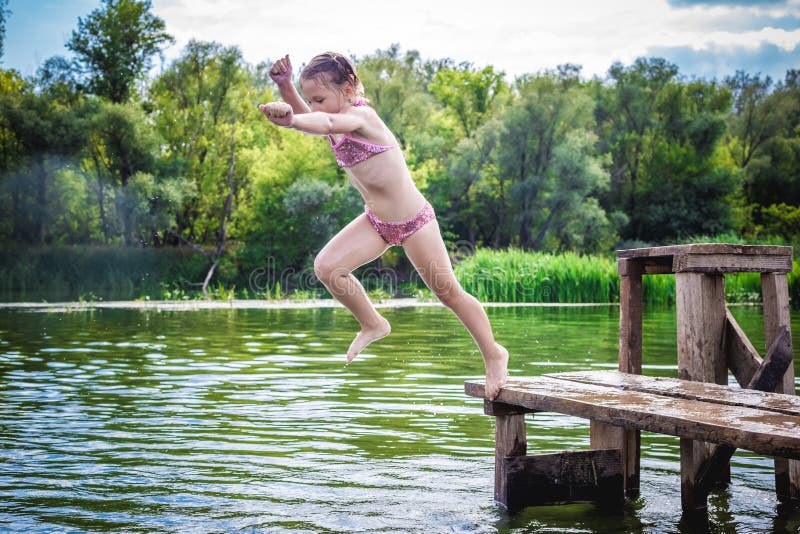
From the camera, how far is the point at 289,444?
840 cm

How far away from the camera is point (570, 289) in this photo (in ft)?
94.7

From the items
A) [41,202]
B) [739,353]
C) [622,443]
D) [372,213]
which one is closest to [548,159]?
[41,202]

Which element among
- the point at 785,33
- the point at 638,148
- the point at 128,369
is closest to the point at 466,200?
the point at 638,148

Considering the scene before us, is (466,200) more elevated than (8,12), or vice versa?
(8,12)

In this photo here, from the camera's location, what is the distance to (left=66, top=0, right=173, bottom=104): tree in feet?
150

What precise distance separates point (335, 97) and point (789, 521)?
3753 mm

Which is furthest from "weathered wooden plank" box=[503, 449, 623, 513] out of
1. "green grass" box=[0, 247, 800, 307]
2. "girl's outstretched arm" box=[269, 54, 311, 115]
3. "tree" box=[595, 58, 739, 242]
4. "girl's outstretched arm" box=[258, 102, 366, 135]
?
"tree" box=[595, 58, 739, 242]

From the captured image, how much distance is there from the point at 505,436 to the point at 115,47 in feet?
142

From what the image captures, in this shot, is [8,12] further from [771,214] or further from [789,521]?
[789,521]

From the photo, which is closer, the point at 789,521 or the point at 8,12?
the point at 789,521

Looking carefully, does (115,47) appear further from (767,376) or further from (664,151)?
(767,376)

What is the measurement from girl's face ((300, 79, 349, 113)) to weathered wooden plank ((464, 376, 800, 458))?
2073 mm

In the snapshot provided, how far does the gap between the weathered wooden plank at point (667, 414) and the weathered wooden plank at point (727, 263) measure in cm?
88

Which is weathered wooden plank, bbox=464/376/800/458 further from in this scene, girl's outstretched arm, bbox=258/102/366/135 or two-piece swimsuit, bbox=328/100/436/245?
girl's outstretched arm, bbox=258/102/366/135
